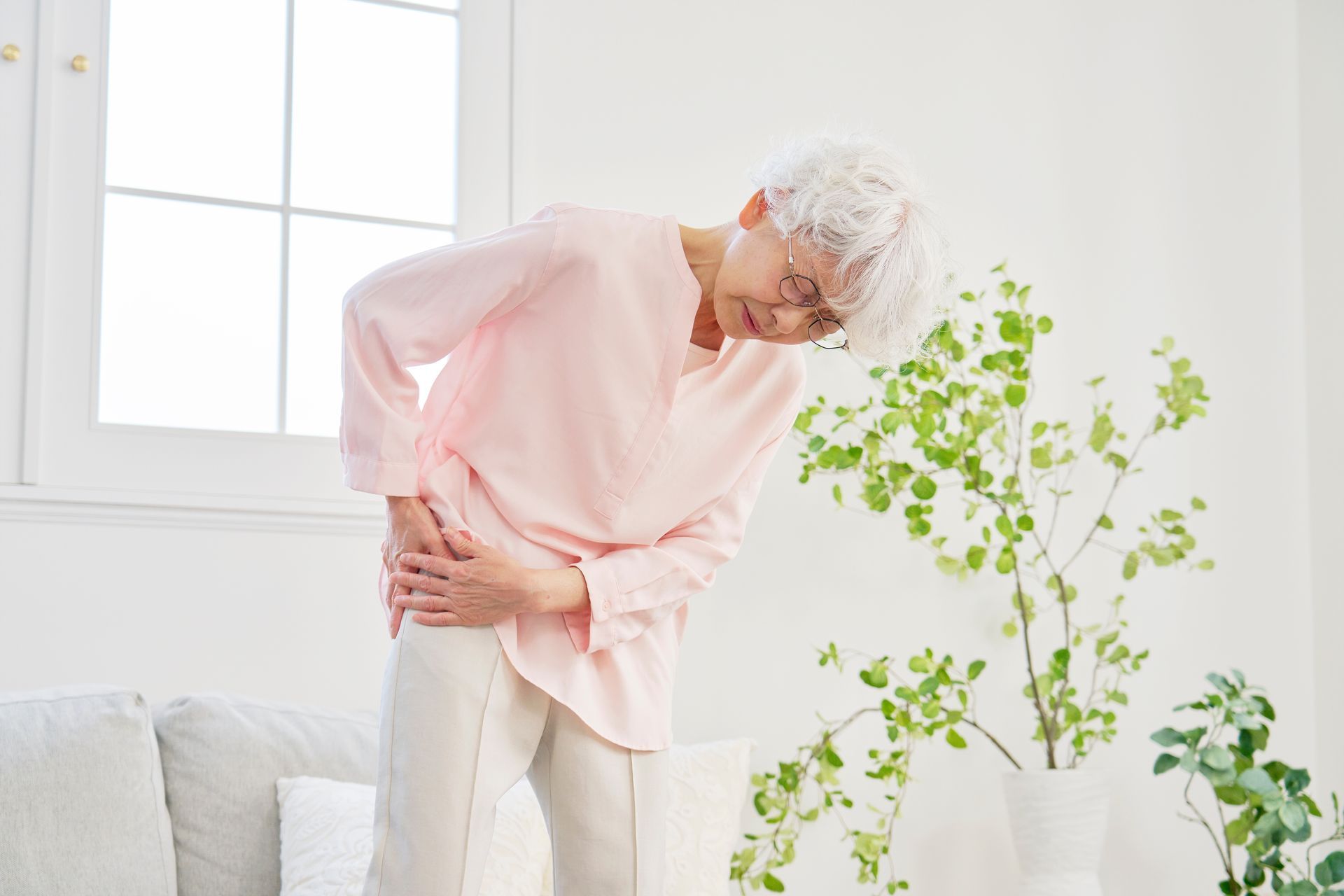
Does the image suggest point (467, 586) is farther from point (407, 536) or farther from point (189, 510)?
point (189, 510)

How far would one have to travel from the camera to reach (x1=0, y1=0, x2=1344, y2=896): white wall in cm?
→ 234

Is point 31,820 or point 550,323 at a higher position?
point 550,323

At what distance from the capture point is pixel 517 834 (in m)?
1.91

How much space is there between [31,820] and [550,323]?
1078 mm

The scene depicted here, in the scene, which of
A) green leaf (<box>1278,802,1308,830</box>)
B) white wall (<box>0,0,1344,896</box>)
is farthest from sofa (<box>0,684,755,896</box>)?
green leaf (<box>1278,802,1308,830</box>)

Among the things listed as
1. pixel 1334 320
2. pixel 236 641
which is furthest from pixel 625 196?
pixel 1334 320

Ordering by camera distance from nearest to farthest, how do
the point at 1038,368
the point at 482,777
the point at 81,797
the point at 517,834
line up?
the point at 482,777 → the point at 81,797 → the point at 517,834 → the point at 1038,368

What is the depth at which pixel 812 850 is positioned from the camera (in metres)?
2.66

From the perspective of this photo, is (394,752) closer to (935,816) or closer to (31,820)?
(31,820)

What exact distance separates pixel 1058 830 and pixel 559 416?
5.49 feet

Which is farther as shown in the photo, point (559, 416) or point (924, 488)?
point (924, 488)

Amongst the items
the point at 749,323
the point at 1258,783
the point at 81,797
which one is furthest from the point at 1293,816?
the point at 81,797

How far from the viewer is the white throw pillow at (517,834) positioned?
1802 millimetres

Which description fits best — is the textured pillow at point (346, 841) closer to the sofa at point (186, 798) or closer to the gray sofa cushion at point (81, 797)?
the sofa at point (186, 798)
